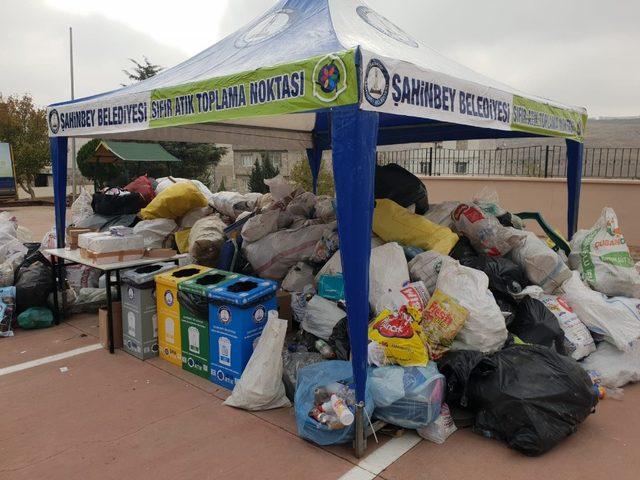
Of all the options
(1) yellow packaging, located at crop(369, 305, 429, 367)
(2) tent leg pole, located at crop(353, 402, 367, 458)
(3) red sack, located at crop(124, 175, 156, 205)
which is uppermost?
(3) red sack, located at crop(124, 175, 156, 205)

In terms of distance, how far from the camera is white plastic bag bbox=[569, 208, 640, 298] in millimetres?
4227

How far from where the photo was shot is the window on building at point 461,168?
1162cm

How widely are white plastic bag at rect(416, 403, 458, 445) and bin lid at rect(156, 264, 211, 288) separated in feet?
6.59

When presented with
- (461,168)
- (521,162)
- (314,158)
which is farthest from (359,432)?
(461,168)

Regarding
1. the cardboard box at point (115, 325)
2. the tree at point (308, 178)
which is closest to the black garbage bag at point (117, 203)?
the cardboard box at point (115, 325)

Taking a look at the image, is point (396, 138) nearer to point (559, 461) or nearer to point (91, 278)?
point (91, 278)

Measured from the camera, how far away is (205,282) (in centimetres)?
365

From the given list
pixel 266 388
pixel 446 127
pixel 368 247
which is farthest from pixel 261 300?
pixel 446 127

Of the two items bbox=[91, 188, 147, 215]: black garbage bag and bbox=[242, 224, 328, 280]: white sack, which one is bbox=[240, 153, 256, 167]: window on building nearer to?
bbox=[91, 188, 147, 215]: black garbage bag

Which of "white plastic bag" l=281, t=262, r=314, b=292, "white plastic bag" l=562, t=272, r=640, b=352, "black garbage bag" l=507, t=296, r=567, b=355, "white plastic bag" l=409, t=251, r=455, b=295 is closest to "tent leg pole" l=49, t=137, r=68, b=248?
"white plastic bag" l=281, t=262, r=314, b=292

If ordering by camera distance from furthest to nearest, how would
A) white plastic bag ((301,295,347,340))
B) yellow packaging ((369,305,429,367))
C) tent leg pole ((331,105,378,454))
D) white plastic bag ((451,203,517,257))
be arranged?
white plastic bag ((451,203,517,257)) → white plastic bag ((301,295,347,340)) → yellow packaging ((369,305,429,367)) → tent leg pole ((331,105,378,454))

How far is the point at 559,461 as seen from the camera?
255 cm

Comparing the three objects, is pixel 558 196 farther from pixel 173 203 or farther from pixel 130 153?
pixel 130 153

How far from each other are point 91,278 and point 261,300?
3106 millimetres
